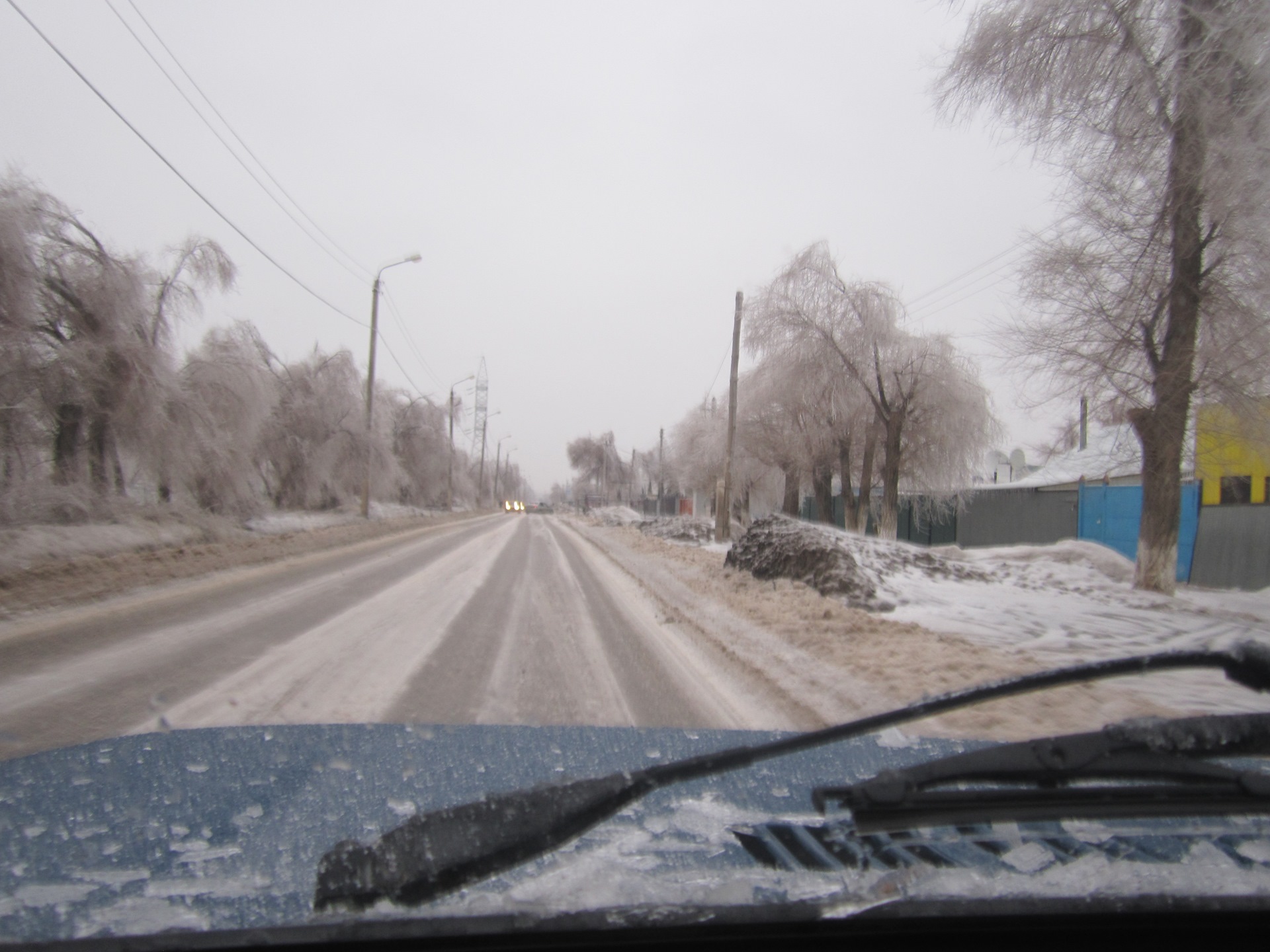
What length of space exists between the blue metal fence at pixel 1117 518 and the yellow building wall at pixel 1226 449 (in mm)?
992

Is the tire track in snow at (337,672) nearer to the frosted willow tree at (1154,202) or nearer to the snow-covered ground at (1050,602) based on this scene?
the snow-covered ground at (1050,602)

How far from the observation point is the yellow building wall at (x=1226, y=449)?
1263cm

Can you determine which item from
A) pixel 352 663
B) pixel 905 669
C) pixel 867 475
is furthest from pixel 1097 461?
pixel 352 663

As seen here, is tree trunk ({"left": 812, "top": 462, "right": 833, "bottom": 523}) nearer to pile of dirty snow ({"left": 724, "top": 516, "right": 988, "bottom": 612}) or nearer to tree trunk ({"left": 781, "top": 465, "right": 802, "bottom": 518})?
tree trunk ({"left": 781, "top": 465, "right": 802, "bottom": 518})

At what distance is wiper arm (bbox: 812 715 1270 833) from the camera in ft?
7.07

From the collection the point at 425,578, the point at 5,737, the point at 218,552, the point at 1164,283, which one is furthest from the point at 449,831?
the point at 218,552

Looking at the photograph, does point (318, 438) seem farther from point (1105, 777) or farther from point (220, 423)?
point (1105, 777)

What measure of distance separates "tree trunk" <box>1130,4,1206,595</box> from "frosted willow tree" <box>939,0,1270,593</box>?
0.02 metres

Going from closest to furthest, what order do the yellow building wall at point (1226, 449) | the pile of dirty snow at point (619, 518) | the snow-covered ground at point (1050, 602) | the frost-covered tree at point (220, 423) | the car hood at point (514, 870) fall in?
1. the car hood at point (514, 870)
2. the snow-covered ground at point (1050, 602)
3. the yellow building wall at point (1226, 449)
4. the frost-covered tree at point (220, 423)
5. the pile of dirty snow at point (619, 518)

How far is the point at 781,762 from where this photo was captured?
303 cm

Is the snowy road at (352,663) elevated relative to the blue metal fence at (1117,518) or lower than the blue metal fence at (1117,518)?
lower

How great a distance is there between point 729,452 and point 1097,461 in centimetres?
1140

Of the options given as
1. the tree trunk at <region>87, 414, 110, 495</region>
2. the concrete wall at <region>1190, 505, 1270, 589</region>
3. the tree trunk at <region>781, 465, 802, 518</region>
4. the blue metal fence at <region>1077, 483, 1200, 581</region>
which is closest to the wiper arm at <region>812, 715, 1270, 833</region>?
the concrete wall at <region>1190, 505, 1270, 589</region>

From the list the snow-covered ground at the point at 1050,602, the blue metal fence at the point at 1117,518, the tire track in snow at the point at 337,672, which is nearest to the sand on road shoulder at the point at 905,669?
the snow-covered ground at the point at 1050,602
